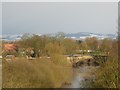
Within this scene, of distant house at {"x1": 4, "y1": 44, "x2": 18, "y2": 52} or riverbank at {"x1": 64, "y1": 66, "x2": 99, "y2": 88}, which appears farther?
riverbank at {"x1": 64, "y1": 66, "x2": 99, "y2": 88}

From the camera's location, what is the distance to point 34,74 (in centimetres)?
318

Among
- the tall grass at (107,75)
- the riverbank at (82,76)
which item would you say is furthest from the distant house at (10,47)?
the tall grass at (107,75)

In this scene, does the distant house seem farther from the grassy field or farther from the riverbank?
the riverbank

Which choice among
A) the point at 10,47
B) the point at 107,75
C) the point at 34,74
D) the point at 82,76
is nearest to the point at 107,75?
the point at 107,75

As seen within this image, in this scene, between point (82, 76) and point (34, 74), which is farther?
point (82, 76)

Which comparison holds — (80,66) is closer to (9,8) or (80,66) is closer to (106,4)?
(106,4)

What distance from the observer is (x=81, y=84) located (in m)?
3.63

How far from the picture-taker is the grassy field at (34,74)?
3100mm

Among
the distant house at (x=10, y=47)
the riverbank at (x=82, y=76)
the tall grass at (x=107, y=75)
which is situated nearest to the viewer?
the tall grass at (x=107, y=75)

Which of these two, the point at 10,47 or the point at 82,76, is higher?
the point at 10,47

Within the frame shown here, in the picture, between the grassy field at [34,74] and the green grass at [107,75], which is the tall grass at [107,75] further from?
the grassy field at [34,74]

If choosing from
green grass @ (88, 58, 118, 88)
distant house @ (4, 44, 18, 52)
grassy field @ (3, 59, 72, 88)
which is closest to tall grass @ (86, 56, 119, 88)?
green grass @ (88, 58, 118, 88)

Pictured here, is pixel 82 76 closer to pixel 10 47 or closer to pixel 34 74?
pixel 34 74

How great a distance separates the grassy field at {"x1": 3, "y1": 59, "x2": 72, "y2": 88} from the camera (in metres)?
Result: 3.10
